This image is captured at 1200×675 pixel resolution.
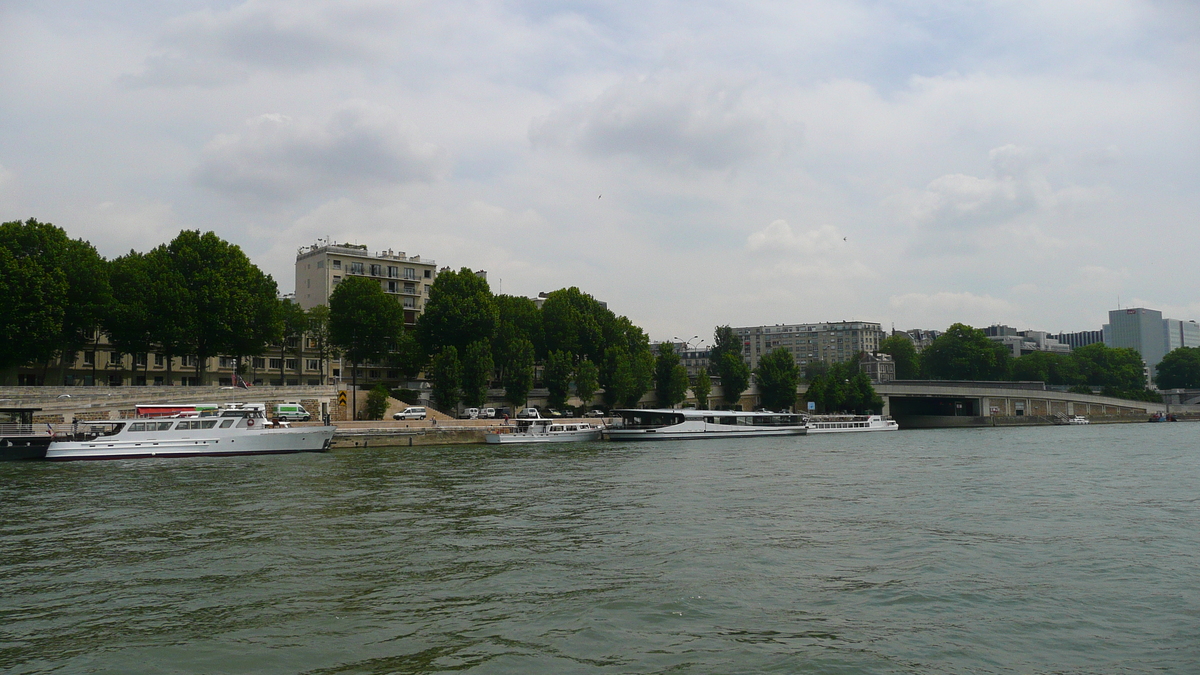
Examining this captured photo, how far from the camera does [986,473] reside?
3678 centimetres

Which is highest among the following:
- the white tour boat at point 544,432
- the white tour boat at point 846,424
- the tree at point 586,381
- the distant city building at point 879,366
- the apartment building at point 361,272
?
the apartment building at point 361,272

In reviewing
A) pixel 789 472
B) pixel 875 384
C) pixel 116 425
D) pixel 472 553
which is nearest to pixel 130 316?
pixel 116 425

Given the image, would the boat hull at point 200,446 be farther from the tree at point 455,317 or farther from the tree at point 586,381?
the tree at point 586,381

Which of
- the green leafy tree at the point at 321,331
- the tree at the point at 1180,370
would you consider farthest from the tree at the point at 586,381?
the tree at the point at 1180,370

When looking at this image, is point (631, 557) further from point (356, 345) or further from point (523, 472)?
point (356, 345)

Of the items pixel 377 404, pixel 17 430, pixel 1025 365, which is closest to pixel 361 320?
pixel 377 404

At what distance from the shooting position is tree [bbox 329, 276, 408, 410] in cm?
8444

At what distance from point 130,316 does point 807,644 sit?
226ft

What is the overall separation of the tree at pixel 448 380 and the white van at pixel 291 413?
16.7 m

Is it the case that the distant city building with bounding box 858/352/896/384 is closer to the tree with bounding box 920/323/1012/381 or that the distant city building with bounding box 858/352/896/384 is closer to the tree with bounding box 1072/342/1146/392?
the tree with bounding box 920/323/1012/381

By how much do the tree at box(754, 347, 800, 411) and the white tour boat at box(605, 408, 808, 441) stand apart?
23707 millimetres

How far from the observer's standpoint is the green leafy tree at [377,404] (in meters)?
75.8

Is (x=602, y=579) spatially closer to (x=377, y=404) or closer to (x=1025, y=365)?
(x=377, y=404)

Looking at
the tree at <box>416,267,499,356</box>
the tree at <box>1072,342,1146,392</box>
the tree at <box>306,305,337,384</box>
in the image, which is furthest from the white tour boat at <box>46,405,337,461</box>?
the tree at <box>1072,342,1146,392</box>
